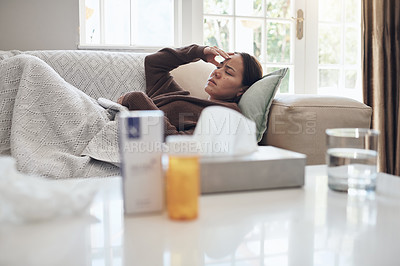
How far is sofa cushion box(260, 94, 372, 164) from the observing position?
1424 millimetres

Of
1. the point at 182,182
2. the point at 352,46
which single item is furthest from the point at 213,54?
the point at 352,46

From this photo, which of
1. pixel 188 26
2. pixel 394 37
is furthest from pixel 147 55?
pixel 394 37

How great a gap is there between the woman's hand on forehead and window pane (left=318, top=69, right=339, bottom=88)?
1428mm

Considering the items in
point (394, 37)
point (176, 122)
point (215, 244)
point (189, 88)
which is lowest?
point (215, 244)

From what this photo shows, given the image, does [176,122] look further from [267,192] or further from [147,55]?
[267,192]

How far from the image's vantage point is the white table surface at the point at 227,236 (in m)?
0.47

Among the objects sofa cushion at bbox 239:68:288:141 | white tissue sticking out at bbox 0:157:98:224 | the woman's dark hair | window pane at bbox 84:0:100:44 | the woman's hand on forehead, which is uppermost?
window pane at bbox 84:0:100:44

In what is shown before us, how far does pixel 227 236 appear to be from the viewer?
0.54 m

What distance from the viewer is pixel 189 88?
73.6 inches

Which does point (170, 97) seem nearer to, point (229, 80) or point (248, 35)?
point (229, 80)

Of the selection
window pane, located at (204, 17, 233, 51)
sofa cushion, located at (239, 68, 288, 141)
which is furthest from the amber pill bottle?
window pane, located at (204, 17, 233, 51)

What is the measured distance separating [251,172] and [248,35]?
2.13 meters

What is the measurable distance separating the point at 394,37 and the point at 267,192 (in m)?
2.28

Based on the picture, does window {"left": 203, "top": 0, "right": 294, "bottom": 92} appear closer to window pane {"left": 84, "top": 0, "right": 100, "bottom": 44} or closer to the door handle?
the door handle
